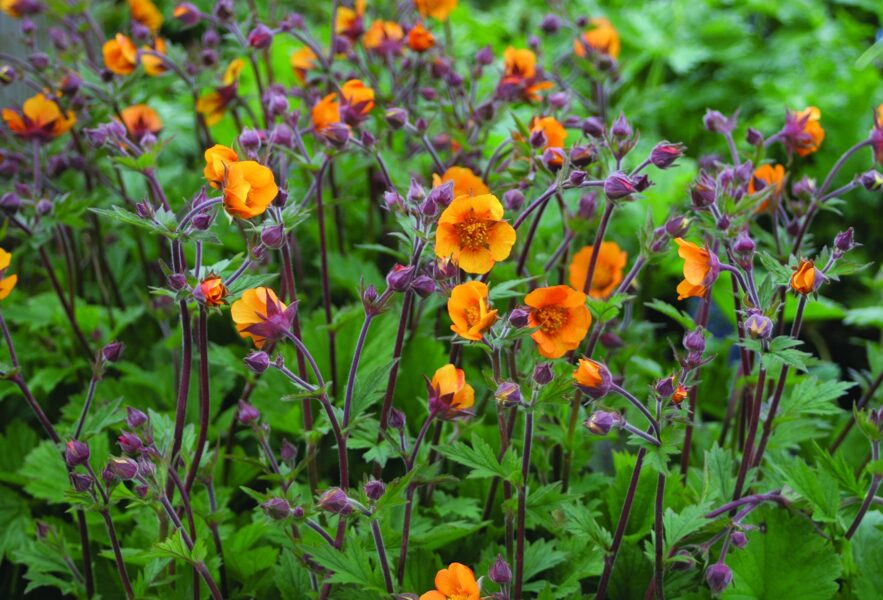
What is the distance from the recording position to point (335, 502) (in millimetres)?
1105

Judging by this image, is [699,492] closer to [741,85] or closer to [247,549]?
[247,549]

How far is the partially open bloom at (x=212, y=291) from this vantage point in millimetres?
1064

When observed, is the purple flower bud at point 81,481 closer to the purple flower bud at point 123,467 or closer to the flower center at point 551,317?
the purple flower bud at point 123,467

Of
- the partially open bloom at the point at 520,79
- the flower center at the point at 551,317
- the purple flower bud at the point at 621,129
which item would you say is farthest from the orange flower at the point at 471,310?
the partially open bloom at the point at 520,79

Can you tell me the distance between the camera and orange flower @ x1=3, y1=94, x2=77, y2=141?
5.99 feet

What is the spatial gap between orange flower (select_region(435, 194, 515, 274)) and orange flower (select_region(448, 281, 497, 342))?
0.07 metres

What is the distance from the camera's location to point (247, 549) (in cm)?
153

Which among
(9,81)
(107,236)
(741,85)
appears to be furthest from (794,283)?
(741,85)

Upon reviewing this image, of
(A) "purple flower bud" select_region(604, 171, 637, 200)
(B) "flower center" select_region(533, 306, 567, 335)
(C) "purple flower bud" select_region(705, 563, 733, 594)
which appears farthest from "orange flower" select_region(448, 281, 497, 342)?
(C) "purple flower bud" select_region(705, 563, 733, 594)

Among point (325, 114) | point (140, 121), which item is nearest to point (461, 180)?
point (325, 114)

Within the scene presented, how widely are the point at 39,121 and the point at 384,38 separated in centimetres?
78

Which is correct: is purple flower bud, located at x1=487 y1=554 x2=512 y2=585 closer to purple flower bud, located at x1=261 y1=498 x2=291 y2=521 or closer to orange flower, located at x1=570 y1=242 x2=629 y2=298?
purple flower bud, located at x1=261 y1=498 x2=291 y2=521

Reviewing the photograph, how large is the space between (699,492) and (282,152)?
905 mm

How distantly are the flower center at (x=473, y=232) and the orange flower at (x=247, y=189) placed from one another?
0.82 ft
